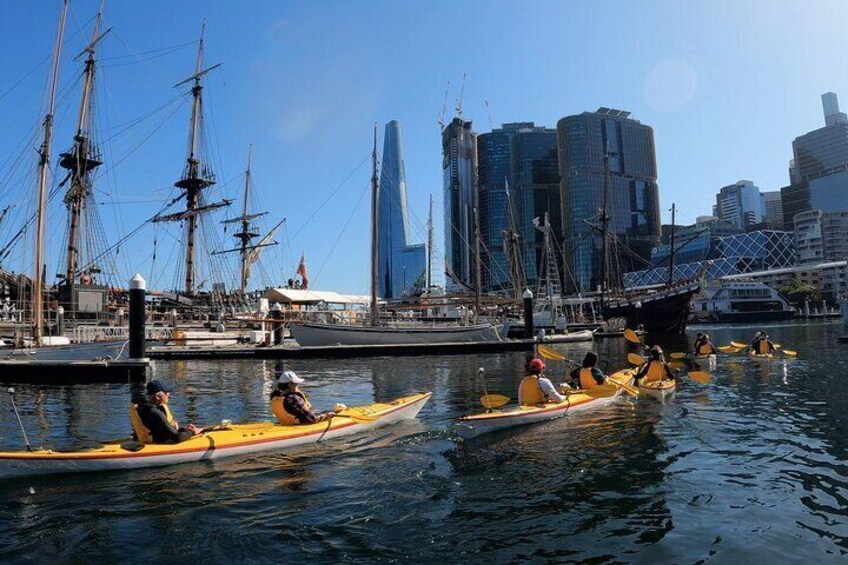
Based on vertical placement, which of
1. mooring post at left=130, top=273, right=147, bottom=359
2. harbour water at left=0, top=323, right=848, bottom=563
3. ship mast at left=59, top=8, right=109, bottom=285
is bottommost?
harbour water at left=0, top=323, right=848, bottom=563

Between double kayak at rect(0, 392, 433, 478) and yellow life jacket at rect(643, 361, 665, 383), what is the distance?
380 inches

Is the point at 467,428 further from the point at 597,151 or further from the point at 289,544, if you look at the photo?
the point at 597,151

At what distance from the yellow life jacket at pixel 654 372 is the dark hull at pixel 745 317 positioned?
113079 millimetres

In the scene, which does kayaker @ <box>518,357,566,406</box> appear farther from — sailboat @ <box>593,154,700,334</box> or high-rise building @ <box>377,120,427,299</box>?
high-rise building @ <box>377,120,427,299</box>

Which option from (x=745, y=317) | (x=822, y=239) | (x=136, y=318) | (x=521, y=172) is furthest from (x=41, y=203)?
(x=822, y=239)

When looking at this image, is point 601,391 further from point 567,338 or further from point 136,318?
point 567,338

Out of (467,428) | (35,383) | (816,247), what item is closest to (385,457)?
(467,428)

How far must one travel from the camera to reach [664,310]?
68.9 metres

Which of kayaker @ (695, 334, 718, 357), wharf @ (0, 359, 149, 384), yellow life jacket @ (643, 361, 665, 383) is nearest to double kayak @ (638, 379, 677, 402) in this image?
yellow life jacket @ (643, 361, 665, 383)

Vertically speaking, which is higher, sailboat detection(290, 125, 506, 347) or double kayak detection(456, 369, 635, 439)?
sailboat detection(290, 125, 506, 347)

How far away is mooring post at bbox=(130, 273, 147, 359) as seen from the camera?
25391 millimetres

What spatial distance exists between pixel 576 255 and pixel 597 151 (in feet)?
97.9

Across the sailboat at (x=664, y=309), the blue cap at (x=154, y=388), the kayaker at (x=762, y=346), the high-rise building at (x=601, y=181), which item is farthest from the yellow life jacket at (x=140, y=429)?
the high-rise building at (x=601, y=181)

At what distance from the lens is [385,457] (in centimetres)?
1185
